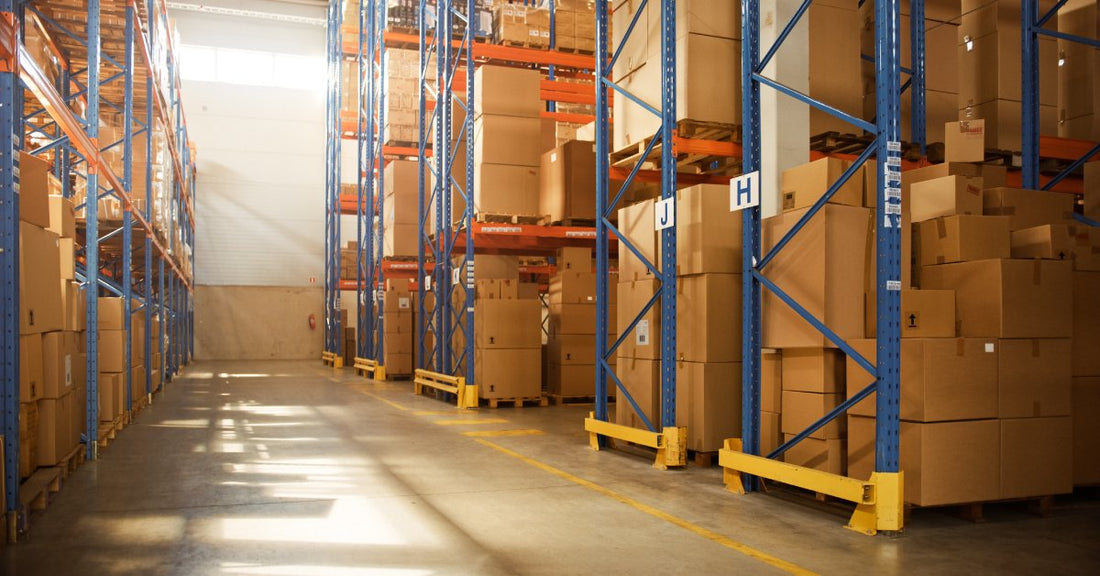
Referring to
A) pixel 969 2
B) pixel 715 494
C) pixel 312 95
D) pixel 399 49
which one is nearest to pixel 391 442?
pixel 715 494

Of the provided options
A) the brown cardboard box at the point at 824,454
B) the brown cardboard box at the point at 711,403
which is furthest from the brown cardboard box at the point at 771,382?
the brown cardboard box at the point at 711,403

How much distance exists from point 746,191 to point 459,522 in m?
2.89

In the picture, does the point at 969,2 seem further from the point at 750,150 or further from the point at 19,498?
the point at 19,498

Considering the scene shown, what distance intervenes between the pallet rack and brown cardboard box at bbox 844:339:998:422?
473 cm

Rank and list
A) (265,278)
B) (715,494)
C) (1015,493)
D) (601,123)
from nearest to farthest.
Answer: (1015,493)
(715,494)
(601,123)
(265,278)

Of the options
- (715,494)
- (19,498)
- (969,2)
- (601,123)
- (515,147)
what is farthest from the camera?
(515,147)

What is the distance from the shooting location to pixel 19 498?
4570 millimetres

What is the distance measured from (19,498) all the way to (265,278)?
22756 millimetres

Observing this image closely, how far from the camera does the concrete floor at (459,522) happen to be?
13.5 ft

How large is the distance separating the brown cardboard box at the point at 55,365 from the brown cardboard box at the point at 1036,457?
6.22 meters

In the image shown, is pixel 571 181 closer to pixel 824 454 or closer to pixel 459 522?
pixel 824 454

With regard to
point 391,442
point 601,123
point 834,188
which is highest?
point 601,123

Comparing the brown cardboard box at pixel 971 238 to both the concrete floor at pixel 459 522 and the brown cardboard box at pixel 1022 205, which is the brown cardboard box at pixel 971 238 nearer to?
the brown cardboard box at pixel 1022 205

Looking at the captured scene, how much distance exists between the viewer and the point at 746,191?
18.9 feet
